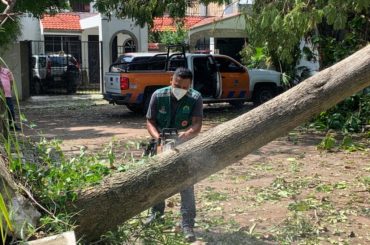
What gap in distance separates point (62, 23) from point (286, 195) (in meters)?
24.0

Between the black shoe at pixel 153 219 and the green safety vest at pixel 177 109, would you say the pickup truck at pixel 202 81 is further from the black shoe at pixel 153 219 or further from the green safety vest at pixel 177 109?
the black shoe at pixel 153 219

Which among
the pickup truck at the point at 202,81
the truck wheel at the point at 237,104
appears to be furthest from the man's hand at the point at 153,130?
the truck wheel at the point at 237,104

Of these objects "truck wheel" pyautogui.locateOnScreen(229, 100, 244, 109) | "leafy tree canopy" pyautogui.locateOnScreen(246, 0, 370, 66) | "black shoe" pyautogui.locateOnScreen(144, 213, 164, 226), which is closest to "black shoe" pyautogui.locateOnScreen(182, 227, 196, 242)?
"black shoe" pyautogui.locateOnScreen(144, 213, 164, 226)

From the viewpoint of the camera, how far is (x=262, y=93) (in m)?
16.7

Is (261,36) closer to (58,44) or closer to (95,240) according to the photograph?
(95,240)

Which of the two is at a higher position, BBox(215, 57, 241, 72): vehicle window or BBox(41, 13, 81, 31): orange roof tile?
BBox(41, 13, 81, 31): orange roof tile

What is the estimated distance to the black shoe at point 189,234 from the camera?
190 inches

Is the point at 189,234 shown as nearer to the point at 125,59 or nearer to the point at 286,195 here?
the point at 286,195

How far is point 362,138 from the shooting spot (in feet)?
36.3

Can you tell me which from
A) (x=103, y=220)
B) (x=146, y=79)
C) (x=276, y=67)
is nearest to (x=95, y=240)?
(x=103, y=220)

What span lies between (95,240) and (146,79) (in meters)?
10.5

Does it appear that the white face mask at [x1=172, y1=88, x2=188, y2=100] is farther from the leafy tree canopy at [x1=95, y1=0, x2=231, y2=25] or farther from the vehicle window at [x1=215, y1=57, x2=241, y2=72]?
the vehicle window at [x1=215, y1=57, x2=241, y2=72]

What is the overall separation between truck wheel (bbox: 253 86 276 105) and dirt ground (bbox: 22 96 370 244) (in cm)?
468

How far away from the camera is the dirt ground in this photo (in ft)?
17.4
